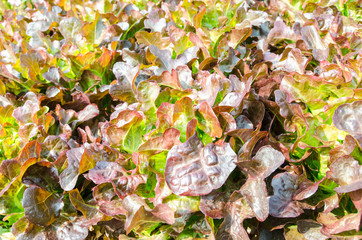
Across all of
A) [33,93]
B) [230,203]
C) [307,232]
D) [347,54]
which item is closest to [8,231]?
[33,93]

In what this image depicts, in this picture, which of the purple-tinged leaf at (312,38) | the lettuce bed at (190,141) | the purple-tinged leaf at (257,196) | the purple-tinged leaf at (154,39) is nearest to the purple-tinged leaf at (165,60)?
the lettuce bed at (190,141)

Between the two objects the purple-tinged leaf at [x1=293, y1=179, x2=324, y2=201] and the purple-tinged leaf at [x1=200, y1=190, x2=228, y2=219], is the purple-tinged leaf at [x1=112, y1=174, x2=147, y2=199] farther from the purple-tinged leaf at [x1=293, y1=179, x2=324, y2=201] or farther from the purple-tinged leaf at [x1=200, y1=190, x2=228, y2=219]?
the purple-tinged leaf at [x1=293, y1=179, x2=324, y2=201]

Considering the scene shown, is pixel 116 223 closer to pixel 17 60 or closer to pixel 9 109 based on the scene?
pixel 9 109

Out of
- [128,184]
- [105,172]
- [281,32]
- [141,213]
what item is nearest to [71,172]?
[105,172]

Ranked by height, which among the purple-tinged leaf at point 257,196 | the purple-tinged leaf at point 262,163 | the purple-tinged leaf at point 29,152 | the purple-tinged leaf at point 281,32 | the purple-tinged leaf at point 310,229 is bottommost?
the purple-tinged leaf at point 310,229

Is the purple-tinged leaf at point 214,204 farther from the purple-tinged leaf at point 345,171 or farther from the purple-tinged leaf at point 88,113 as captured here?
the purple-tinged leaf at point 88,113

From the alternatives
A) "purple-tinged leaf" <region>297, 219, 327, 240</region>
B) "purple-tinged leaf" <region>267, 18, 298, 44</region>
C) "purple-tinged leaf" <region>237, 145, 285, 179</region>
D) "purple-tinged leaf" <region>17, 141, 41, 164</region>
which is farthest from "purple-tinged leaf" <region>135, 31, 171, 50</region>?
"purple-tinged leaf" <region>297, 219, 327, 240</region>

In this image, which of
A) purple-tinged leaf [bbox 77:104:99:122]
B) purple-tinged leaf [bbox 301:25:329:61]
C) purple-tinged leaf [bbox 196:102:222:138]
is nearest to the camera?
purple-tinged leaf [bbox 196:102:222:138]

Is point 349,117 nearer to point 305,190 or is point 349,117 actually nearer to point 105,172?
point 305,190

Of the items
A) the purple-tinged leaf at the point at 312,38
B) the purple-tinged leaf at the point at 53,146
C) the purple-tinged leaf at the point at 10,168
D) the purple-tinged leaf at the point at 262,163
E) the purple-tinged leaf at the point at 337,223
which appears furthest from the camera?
the purple-tinged leaf at the point at 312,38
